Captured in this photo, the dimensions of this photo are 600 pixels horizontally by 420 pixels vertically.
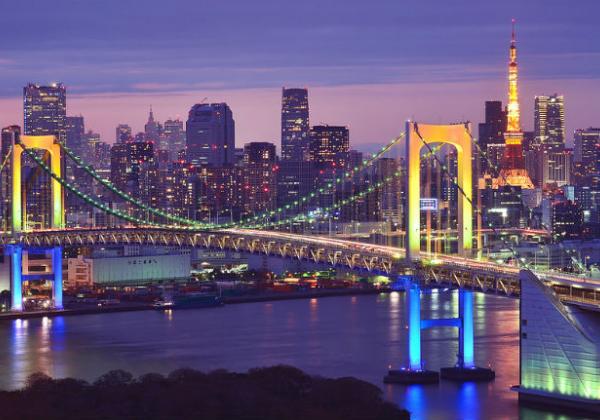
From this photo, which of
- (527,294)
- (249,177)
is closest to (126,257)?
(249,177)

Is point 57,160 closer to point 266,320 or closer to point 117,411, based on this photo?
point 266,320

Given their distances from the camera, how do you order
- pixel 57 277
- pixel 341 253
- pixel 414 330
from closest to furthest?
pixel 414 330, pixel 341 253, pixel 57 277

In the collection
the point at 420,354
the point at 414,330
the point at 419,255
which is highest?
the point at 419,255

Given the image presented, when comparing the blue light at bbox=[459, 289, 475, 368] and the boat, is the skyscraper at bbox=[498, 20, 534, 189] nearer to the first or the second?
the boat

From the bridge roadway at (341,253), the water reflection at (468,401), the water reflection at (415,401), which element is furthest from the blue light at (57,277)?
the water reflection at (468,401)

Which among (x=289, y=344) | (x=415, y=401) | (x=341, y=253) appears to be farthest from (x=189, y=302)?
(x=415, y=401)

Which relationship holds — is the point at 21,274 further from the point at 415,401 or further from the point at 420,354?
the point at 415,401
